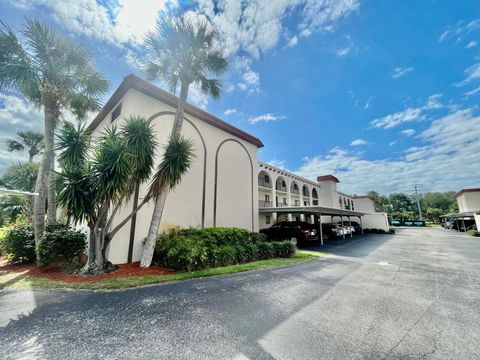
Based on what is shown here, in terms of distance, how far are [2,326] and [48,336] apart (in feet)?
3.65

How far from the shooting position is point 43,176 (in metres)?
8.05

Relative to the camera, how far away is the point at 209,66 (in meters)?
9.45

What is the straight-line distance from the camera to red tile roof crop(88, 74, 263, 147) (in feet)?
31.3

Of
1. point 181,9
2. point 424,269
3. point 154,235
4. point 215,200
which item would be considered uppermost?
point 181,9

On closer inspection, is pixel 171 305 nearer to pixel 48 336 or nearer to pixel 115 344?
pixel 115 344

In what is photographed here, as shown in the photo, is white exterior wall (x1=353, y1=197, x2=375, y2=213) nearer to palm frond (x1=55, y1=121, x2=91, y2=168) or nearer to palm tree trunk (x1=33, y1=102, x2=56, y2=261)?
palm frond (x1=55, y1=121, x2=91, y2=168)

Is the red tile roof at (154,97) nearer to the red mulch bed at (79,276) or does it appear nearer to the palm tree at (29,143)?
the red mulch bed at (79,276)

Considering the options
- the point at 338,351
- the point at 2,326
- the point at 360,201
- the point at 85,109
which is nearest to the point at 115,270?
the point at 2,326

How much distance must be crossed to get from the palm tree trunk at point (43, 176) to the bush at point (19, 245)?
1531 millimetres

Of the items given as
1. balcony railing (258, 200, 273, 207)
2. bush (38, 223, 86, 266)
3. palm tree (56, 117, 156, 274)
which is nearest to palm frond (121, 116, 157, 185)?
palm tree (56, 117, 156, 274)

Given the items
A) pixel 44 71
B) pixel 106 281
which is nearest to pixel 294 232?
pixel 106 281

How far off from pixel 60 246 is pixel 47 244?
15.6 inches

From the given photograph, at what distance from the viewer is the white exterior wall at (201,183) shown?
29.9ft

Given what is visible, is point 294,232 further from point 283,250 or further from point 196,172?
point 196,172
